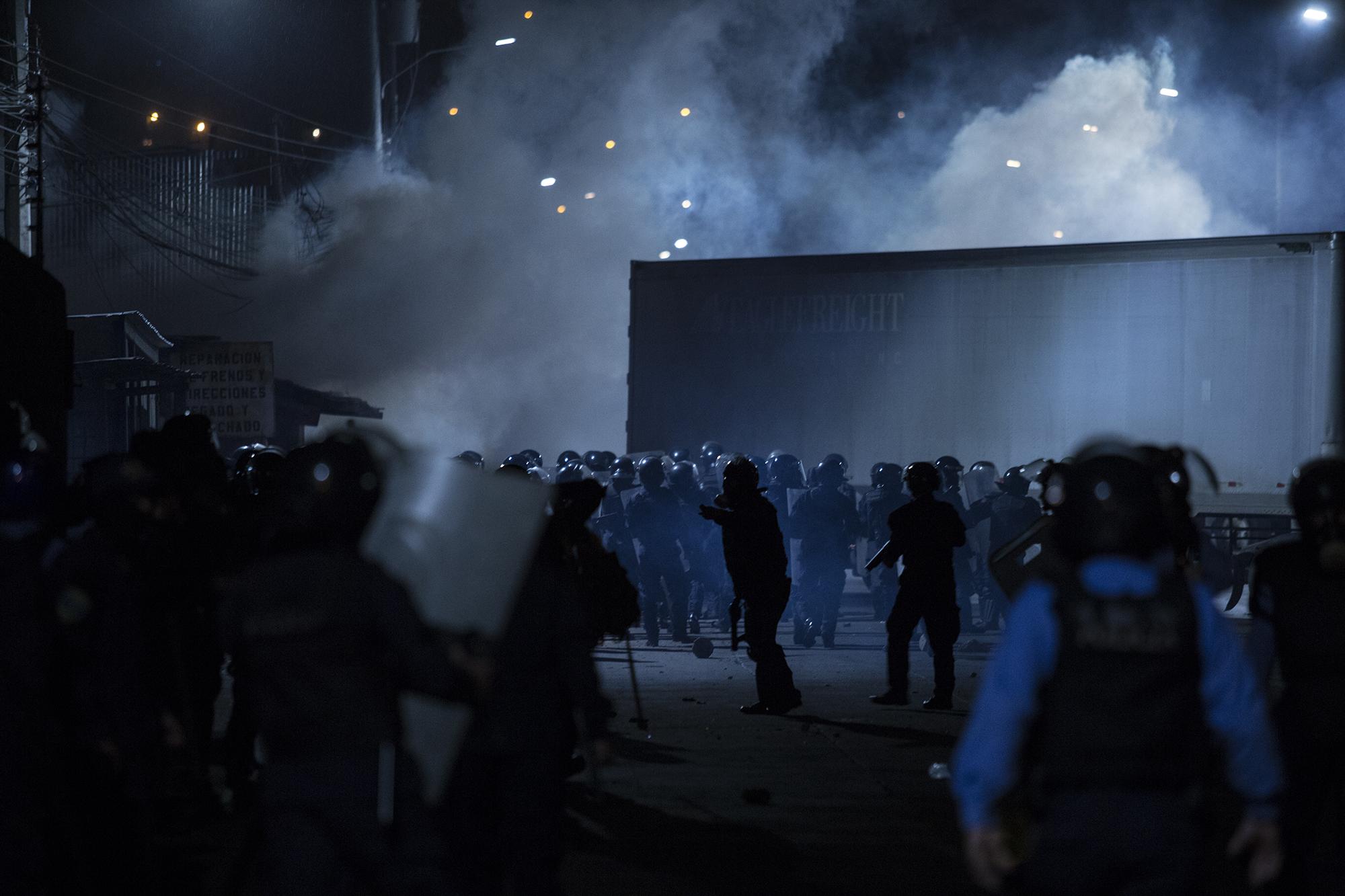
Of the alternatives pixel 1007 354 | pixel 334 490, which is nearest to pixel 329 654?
pixel 334 490

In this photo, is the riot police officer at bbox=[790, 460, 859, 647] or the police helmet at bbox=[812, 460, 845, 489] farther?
the police helmet at bbox=[812, 460, 845, 489]

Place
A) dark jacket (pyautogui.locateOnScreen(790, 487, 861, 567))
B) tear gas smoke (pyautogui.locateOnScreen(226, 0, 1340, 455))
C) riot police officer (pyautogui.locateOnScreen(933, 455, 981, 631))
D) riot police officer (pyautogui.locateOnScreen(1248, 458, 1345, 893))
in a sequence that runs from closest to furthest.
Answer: riot police officer (pyautogui.locateOnScreen(1248, 458, 1345, 893)), dark jacket (pyautogui.locateOnScreen(790, 487, 861, 567)), riot police officer (pyautogui.locateOnScreen(933, 455, 981, 631)), tear gas smoke (pyautogui.locateOnScreen(226, 0, 1340, 455))

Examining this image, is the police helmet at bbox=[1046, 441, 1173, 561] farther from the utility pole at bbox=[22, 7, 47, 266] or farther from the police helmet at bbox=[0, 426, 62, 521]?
the utility pole at bbox=[22, 7, 47, 266]

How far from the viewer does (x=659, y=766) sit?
797 cm

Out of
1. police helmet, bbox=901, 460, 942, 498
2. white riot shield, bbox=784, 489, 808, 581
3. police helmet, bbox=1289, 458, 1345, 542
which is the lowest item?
white riot shield, bbox=784, 489, 808, 581

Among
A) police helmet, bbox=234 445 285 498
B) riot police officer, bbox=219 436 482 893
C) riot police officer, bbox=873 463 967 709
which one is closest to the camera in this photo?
riot police officer, bbox=219 436 482 893

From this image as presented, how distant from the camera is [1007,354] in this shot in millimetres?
18562

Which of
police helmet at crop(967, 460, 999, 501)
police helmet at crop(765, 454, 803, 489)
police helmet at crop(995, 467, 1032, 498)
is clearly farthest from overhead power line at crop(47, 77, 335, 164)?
police helmet at crop(995, 467, 1032, 498)

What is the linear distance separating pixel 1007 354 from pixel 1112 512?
1584 centimetres

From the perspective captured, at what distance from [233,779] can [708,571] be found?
Result: 28.6 feet

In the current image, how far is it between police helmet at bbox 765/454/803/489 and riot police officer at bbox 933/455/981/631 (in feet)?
4.66

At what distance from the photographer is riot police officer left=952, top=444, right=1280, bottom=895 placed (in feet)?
9.82

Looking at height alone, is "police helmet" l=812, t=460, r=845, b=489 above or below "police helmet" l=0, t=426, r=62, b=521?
below

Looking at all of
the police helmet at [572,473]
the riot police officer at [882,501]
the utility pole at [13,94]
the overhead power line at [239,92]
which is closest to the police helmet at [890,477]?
the riot police officer at [882,501]
